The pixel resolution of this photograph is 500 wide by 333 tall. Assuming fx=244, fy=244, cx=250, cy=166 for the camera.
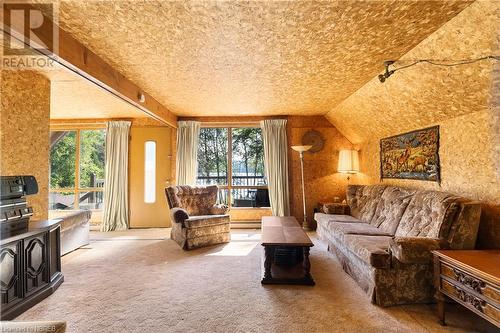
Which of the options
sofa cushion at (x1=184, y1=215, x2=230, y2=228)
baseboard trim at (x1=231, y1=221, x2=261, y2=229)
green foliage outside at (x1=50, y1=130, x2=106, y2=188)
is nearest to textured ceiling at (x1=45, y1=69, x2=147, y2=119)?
green foliage outside at (x1=50, y1=130, x2=106, y2=188)

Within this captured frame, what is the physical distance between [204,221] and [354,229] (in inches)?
87.0

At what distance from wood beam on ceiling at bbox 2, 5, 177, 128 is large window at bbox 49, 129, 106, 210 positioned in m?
2.91

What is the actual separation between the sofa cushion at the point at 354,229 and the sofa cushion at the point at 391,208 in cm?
11

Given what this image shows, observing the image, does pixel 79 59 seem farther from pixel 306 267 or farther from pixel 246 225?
pixel 246 225

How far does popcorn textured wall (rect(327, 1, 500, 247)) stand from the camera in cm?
190

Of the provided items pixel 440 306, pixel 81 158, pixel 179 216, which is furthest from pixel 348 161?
pixel 81 158

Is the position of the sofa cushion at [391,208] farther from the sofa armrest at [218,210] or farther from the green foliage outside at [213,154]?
the green foliage outside at [213,154]

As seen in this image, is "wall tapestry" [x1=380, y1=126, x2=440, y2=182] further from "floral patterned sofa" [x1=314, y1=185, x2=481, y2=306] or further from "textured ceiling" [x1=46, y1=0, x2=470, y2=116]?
"textured ceiling" [x1=46, y1=0, x2=470, y2=116]

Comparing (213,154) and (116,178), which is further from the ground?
(213,154)

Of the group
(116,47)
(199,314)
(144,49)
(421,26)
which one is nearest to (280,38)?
(421,26)

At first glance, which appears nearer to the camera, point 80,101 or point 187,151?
point 80,101

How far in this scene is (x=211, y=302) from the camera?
7.39 ft

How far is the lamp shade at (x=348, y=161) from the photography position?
4.89m
